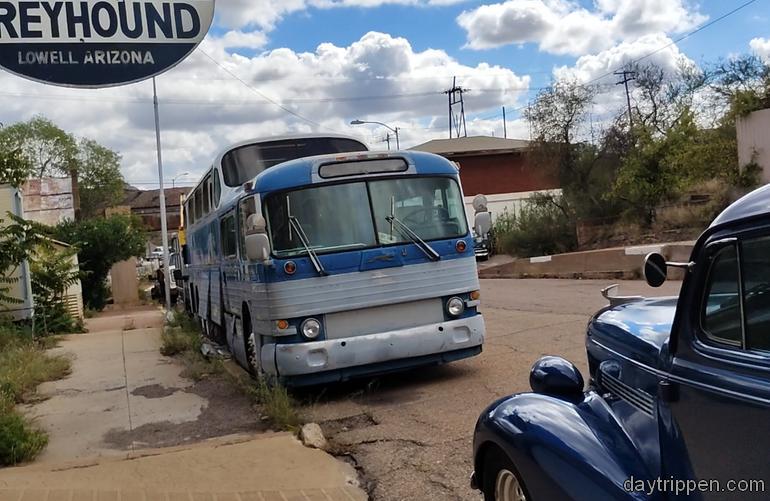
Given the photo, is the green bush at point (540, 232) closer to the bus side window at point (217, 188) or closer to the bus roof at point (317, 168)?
the bus side window at point (217, 188)

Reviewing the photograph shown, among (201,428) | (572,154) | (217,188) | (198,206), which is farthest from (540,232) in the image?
(201,428)

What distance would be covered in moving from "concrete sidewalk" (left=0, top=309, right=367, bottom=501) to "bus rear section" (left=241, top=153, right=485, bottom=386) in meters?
1.10

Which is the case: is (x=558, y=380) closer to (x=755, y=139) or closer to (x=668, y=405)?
(x=668, y=405)

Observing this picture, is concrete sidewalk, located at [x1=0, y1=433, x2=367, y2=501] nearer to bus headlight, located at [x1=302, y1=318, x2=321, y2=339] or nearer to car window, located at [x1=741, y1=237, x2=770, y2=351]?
bus headlight, located at [x1=302, y1=318, x2=321, y2=339]

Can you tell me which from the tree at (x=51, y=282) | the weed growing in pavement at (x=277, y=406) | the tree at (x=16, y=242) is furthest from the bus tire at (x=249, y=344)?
the tree at (x=51, y=282)

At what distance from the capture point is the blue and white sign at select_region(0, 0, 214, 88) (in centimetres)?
715

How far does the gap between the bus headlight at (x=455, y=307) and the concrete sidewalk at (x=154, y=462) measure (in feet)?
7.73

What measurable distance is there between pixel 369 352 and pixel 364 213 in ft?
4.77

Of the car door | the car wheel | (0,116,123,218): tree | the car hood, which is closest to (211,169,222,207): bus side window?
the car hood

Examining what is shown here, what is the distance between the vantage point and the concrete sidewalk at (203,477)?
5.34 metres

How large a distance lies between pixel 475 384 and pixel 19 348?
8263 mm

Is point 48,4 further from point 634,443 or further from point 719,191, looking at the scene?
point 719,191

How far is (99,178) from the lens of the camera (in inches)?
2936

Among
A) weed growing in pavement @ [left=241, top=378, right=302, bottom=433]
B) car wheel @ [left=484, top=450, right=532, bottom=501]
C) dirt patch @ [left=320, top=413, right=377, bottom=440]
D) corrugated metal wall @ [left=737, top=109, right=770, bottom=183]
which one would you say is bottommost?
dirt patch @ [left=320, top=413, right=377, bottom=440]
